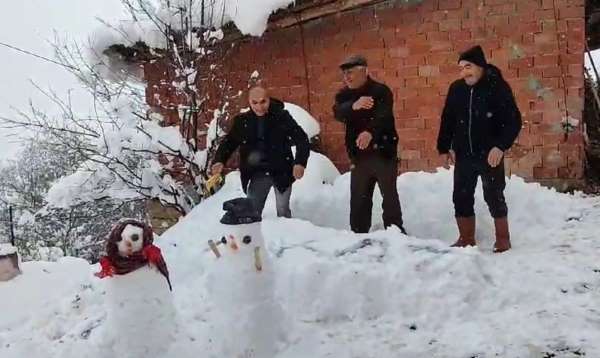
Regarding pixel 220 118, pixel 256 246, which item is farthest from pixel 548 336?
pixel 220 118

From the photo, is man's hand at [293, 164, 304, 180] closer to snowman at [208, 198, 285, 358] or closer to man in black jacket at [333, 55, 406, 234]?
man in black jacket at [333, 55, 406, 234]

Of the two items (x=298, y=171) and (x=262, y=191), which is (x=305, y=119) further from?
(x=298, y=171)

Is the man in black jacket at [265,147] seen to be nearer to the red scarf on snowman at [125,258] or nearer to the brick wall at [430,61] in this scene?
the red scarf on snowman at [125,258]

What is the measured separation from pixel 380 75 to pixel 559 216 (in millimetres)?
3020

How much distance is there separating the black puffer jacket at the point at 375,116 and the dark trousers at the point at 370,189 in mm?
95

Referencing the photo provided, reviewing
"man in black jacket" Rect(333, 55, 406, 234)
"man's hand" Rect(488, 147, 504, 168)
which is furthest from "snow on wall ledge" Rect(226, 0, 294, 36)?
"man's hand" Rect(488, 147, 504, 168)

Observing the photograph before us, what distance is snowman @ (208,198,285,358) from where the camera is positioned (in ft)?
11.2

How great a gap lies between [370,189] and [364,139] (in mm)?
519

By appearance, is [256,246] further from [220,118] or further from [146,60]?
[146,60]

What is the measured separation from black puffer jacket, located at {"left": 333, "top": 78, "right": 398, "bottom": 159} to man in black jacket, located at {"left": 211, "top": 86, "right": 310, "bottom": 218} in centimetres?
46

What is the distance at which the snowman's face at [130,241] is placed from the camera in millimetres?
3451

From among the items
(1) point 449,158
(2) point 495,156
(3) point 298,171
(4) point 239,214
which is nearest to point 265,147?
(3) point 298,171

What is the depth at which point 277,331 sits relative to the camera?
11.8 ft

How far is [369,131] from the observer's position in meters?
5.34
